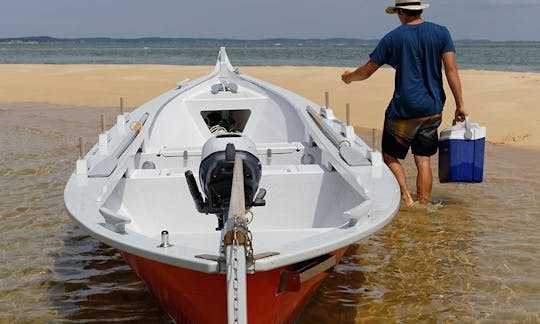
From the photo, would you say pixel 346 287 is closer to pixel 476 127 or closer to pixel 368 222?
pixel 368 222

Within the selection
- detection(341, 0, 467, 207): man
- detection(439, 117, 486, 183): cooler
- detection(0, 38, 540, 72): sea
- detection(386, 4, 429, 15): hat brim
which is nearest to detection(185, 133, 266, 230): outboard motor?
detection(341, 0, 467, 207): man

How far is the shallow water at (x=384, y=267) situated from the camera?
4137mm

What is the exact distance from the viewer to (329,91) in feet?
54.7

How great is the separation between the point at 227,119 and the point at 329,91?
352 inches

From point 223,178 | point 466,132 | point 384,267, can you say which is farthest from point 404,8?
point 223,178

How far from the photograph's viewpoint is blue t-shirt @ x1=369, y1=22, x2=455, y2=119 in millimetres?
5496

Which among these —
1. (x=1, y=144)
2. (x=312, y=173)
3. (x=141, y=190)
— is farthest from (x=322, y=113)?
(x=1, y=144)

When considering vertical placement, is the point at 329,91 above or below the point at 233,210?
below

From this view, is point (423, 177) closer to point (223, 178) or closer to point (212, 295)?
point (223, 178)

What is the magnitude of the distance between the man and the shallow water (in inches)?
33.2

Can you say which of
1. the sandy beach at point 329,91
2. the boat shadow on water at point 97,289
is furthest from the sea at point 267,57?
the boat shadow on water at point 97,289

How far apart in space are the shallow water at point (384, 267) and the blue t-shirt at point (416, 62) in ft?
3.53

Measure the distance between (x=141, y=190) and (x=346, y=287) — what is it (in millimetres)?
1569

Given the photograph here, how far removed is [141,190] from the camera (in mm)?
4551
